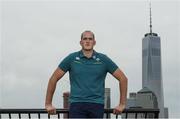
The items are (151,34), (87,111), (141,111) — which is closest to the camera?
(87,111)

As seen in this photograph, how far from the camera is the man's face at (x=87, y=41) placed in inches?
210

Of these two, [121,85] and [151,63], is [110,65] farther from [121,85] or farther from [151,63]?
[151,63]

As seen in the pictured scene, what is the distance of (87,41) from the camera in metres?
5.36

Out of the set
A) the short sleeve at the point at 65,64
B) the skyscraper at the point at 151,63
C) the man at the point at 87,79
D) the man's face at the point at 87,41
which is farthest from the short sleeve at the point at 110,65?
the skyscraper at the point at 151,63

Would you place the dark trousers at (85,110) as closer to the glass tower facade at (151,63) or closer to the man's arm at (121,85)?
the man's arm at (121,85)

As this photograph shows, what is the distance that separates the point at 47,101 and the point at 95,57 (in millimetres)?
755

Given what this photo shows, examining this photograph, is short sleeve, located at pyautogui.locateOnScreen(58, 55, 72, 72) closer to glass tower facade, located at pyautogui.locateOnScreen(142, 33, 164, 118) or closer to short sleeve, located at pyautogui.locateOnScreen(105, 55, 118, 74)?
short sleeve, located at pyautogui.locateOnScreen(105, 55, 118, 74)

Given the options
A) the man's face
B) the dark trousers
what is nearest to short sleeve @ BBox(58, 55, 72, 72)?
the man's face

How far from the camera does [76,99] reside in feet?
17.5

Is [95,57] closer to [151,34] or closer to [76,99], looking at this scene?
[76,99]

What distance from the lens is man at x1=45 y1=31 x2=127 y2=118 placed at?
17.5 feet

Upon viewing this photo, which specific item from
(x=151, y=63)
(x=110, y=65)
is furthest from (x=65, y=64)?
(x=151, y=63)

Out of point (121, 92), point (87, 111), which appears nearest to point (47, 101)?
point (87, 111)

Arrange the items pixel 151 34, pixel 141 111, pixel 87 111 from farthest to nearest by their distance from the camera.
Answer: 1. pixel 151 34
2. pixel 141 111
3. pixel 87 111
